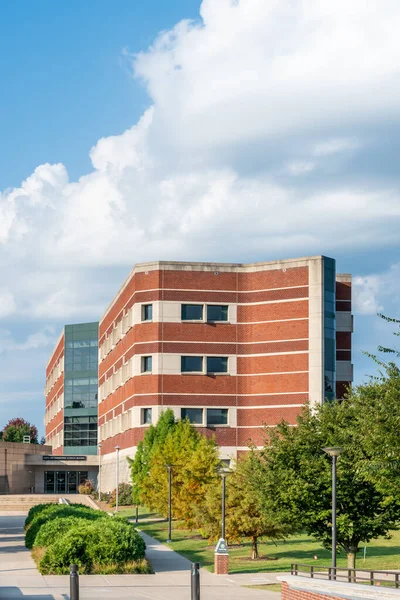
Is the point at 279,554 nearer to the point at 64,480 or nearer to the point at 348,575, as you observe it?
the point at 348,575

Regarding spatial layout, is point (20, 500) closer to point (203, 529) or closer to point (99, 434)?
point (99, 434)

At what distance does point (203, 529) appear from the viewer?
50.3 m

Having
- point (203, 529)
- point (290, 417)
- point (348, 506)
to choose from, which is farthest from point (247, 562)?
point (290, 417)

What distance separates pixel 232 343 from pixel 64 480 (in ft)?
138

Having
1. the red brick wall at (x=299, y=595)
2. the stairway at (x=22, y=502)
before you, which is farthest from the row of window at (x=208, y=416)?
the red brick wall at (x=299, y=595)

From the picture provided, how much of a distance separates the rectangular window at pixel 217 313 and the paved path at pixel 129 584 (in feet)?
137

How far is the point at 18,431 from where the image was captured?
177375 millimetres

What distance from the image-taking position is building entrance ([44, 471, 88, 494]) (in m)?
120

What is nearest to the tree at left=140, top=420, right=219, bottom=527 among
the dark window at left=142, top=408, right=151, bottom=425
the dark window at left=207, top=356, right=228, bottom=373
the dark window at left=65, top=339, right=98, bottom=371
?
the dark window at left=142, top=408, right=151, bottom=425

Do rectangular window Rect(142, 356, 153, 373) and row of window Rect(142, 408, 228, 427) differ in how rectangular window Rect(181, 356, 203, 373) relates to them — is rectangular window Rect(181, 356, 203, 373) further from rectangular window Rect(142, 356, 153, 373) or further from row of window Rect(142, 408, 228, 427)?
row of window Rect(142, 408, 228, 427)

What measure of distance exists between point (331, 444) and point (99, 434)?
83538 millimetres

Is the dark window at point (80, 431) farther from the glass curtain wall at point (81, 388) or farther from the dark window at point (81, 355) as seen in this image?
the dark window at point (81, 355)

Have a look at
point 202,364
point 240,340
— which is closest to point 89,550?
point 202,364

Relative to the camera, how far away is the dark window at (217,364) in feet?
286
